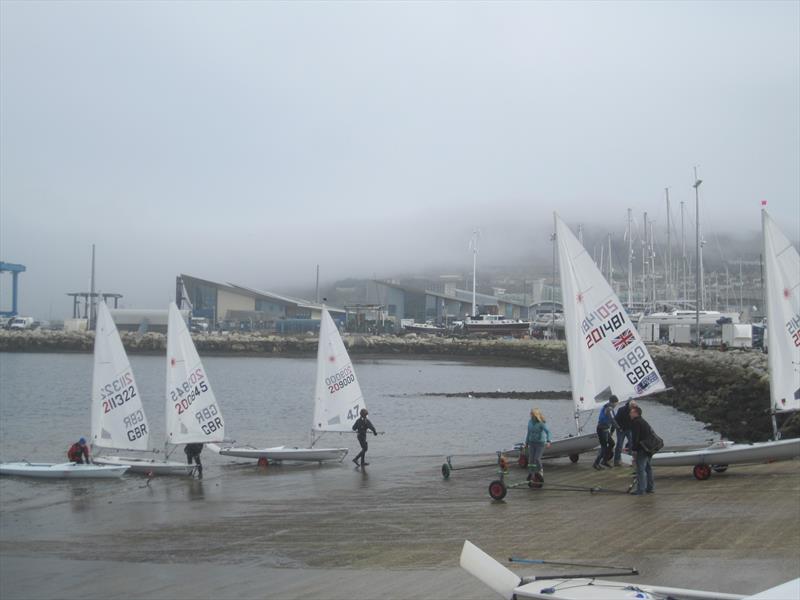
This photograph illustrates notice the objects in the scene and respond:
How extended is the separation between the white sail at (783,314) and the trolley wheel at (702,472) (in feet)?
7.95

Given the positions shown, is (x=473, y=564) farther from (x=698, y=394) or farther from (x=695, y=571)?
(x=698, y=394)

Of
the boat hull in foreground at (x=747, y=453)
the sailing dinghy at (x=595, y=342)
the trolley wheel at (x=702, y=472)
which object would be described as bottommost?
the trolley wheel at (x=702, y=472)

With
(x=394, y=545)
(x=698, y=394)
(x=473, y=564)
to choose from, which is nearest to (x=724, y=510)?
(x=394, y=545)

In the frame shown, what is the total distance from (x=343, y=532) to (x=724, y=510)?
16.6 ft

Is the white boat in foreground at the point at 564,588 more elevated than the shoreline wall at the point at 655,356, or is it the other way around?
the shoreline wall at the point at 655,356

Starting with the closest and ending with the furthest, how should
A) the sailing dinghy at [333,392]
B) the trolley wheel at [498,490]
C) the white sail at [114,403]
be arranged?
the trolley wheel at [498,490]
the white sail at [114,403]
the sailing dinghy at [333,392]

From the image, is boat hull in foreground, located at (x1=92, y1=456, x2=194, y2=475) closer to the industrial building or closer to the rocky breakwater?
the rocky breakwater

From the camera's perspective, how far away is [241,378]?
60719 millimetres

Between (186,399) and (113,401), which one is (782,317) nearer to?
(186,399)

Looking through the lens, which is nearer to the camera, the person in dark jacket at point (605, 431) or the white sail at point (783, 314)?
the white sail at point (783, 314)

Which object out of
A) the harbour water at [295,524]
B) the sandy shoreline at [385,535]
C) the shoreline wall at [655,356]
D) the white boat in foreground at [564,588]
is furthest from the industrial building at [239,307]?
the white boat in foreground at [564,588]

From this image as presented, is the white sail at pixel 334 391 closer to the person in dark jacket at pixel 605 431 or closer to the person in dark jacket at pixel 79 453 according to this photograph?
the person in dark jacket at pixel 79 453

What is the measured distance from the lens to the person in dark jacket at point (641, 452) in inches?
484

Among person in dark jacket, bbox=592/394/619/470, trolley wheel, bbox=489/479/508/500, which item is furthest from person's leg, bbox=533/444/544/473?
person in dark jacket, bbox=592/394/619/470
